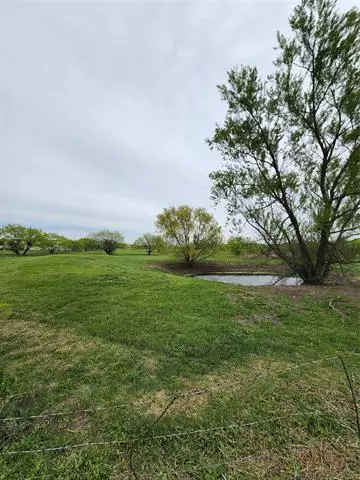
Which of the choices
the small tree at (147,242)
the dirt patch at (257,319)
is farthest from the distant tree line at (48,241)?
the dirt patch at (257,319)

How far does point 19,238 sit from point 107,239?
13651 mm

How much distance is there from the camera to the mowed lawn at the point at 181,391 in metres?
2.03

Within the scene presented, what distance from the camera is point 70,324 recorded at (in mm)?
5387

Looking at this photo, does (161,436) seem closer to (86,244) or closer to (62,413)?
(62,413)

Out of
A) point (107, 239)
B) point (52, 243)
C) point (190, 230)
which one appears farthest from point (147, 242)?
point (190, 230)

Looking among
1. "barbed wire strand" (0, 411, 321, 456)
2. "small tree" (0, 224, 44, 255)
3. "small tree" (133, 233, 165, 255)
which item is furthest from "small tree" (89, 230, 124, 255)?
"barbed wire strand" (0, 411, 321, 456)

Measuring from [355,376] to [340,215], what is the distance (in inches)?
255

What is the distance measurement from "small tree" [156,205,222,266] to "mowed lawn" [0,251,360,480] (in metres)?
18.4

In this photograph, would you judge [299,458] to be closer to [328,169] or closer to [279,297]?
[279,297]

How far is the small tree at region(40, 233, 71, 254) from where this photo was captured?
39.0m

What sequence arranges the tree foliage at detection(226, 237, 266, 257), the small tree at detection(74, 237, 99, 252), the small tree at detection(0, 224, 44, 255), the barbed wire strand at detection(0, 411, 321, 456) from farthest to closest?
the small tree at detection(74, 237, 99, 252) → the small tree at detection(0, 224, 44, 255) → the tree foliage at detection(226, 237, 266, 257) → the barbed wire strand at detection(0, 411, 321, 456)

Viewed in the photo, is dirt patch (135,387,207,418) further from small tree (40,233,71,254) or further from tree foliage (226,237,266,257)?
small tree (40,233,71,254)

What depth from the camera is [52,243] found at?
40469 mm

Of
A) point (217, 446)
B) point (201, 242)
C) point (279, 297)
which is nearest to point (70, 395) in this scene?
point (217, 446)
